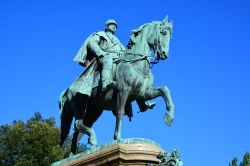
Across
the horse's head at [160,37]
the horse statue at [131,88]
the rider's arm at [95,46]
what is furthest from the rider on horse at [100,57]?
the horse's head at [160,37]

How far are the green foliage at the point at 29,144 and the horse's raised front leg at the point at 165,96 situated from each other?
74.1ft

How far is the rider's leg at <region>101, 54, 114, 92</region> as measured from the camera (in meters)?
12.0

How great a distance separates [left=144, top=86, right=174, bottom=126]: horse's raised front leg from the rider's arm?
64.8 inches

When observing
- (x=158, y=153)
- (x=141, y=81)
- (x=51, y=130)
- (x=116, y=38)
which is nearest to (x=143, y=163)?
(x=158, y=153)

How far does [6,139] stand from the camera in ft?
114

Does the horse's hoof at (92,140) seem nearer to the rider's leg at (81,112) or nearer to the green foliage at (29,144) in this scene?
the rider's leg at (81,112)

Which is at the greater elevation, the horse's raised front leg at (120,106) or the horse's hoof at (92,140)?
the horse's raised front leg at (120,106)

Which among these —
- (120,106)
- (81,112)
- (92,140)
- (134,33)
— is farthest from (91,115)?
(134,33)

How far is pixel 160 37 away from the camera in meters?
12.4

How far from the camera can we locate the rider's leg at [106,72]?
11992mm

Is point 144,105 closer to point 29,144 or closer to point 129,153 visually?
point 129,153

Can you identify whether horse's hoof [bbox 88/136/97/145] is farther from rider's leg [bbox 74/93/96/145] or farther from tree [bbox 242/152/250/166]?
tree [bbox 242/152/250/166]

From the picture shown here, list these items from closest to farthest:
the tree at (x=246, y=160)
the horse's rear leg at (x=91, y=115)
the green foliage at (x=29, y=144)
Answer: the horse's rear leg at (x=91, y=115), the green foliage at (x=29, y=144), the tree at (x=246, y=160)

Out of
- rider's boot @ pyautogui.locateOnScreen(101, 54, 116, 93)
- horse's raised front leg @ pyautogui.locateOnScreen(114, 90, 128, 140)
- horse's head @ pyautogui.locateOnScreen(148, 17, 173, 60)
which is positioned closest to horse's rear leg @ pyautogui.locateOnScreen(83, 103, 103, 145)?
rider's boot @ pyautogui.locateOnScreen(101, 54, 116, 93)
